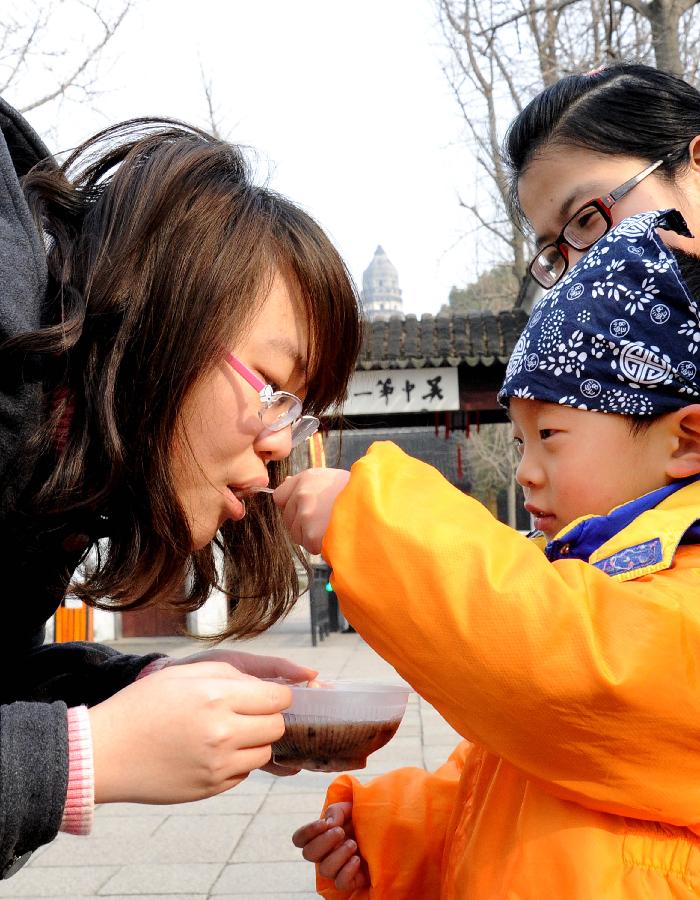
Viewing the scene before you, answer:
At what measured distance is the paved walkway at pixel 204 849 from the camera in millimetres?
3586

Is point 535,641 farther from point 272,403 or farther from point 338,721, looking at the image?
point 272,403

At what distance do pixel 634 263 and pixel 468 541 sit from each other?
0.57 m

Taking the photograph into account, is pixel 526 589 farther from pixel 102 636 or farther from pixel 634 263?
pixel 102 636

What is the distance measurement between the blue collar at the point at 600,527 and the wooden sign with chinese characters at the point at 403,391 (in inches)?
363

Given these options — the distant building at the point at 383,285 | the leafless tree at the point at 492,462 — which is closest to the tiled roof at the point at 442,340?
the leafless tree at the point at 492,462

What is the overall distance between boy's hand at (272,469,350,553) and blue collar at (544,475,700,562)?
34 centimetres

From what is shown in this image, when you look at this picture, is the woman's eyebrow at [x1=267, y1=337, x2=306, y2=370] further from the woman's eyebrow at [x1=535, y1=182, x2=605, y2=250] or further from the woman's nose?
the woman's eyebrow at [x1=535, y1=182, x2=605, y2=250]

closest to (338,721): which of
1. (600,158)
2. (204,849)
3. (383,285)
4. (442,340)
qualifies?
(600,158)

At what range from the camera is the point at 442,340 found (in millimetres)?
10945

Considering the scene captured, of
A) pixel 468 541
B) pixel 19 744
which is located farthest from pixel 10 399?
pixel 468 541

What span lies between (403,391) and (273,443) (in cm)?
907

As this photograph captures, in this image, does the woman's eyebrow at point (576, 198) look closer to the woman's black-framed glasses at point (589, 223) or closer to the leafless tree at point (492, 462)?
the woman's black-framed glasses at point (589, 223)

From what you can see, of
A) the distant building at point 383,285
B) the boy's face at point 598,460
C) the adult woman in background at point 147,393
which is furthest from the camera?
the distant building at point 383,285

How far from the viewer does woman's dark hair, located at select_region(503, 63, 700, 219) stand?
2314 millimetres
